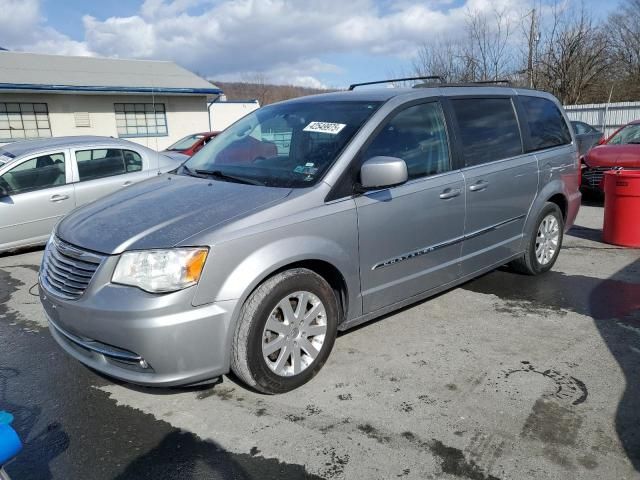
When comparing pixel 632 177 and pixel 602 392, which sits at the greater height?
pixel 632 177

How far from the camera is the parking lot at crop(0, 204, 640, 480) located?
264cm

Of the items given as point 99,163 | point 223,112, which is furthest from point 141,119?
point 99,163

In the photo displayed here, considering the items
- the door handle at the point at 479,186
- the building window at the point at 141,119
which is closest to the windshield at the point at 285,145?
the door handle at the point at 479,186

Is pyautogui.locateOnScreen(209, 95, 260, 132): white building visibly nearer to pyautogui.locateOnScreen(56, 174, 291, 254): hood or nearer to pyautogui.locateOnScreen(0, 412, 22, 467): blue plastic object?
pyautogui.locateOnScreen(56, 174, 291, 254): hood

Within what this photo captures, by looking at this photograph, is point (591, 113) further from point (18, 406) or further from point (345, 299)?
point (18, 406)

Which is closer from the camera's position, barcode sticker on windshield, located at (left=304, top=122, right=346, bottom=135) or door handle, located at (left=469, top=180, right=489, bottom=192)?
barcode sticker on windshield, located at (left=304, top=122, right=346, bottom=135)

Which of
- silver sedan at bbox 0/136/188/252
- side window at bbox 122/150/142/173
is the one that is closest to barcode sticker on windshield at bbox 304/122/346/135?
silver sedan at bbox 0/136/188/252

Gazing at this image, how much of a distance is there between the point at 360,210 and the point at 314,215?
15.0 inches

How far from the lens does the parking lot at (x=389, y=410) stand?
8.67 feet

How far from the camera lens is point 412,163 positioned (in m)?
3.88

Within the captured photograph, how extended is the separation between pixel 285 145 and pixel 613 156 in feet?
24.6

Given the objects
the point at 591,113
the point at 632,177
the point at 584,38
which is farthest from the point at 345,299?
the point at 584,38

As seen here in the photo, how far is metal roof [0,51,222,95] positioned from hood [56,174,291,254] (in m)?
17.2

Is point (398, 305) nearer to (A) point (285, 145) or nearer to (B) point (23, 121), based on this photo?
(A) point (285, 145)
